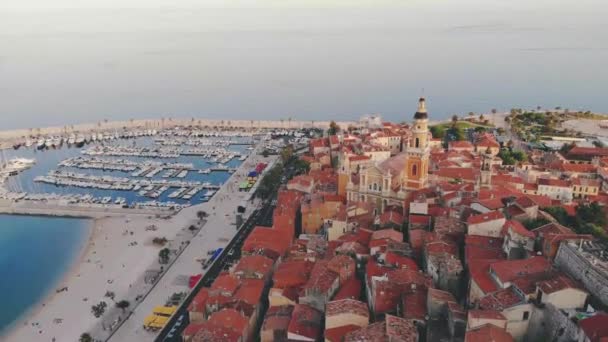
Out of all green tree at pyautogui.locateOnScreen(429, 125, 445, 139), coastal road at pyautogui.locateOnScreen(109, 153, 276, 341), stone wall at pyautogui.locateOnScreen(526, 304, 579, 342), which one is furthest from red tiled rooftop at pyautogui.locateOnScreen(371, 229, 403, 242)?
green tree at pyautogui.locateOnScreen(429, 125, 445, 139)

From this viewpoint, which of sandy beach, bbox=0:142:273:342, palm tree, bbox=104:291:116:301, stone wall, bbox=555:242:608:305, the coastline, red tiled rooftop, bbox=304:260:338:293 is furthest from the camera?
palm tree, bbox=104:291:116:301

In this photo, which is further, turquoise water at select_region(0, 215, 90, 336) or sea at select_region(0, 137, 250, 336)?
sea at select_region(0, 137, 250, 336)

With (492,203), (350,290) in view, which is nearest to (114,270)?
(350,290)

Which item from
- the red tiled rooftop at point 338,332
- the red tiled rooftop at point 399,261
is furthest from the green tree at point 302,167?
the red tiled rooftop at point 338,332

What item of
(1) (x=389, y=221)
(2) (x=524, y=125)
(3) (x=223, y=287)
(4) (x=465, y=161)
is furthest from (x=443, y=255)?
(2) (x=524, y=125)

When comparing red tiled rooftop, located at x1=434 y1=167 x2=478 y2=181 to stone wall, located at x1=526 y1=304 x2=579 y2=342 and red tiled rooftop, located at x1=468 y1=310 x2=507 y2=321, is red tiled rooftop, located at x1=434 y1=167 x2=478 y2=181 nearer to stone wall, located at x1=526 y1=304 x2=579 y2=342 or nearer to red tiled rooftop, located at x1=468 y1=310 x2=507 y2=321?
stone wall, located at x1=526 y1=304 x2=579 y2=342

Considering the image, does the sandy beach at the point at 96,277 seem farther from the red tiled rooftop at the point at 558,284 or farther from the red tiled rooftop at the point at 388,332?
the red tiled rooftop at the point at 558,284
